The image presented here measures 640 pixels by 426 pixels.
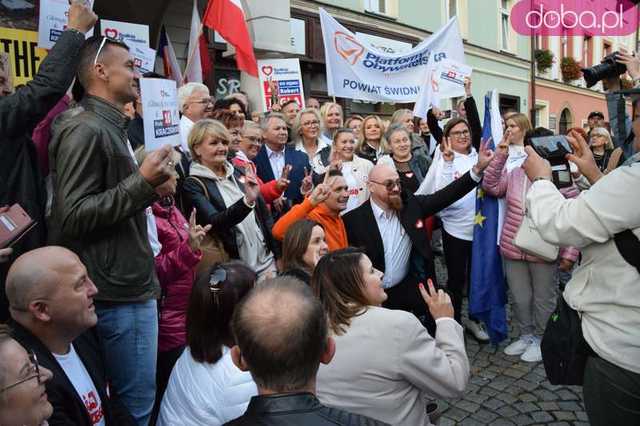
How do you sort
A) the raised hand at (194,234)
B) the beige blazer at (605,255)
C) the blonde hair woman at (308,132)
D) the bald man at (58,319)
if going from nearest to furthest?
the bald man at (58,319) → the beige blazer at (605,255) → the raised hand at (194,234) → the blonde hair woman at (308,132)

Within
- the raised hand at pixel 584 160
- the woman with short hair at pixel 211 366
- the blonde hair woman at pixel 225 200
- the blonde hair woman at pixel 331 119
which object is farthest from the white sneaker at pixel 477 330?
the woman with short hair at pixel 211 366

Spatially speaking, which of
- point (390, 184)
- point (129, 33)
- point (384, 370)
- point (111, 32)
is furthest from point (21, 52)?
point (384, 370)

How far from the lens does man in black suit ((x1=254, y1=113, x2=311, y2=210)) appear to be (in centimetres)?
495

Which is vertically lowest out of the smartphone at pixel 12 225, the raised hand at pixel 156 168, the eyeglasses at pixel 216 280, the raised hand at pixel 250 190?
the eyeglasses at pixel 216 280

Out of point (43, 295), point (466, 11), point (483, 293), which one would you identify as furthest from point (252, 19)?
point (466, 11)

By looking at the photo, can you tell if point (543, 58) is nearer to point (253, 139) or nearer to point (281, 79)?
point (281, 79)

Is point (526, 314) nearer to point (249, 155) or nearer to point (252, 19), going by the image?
point (249, 155)

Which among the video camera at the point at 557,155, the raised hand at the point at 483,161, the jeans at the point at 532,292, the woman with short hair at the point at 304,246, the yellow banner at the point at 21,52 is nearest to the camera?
the video camera at the point at 557,155

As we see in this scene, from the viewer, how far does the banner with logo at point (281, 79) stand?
7.41 m

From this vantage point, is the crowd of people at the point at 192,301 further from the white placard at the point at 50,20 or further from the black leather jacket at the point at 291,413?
the white placard at the point at 50,20

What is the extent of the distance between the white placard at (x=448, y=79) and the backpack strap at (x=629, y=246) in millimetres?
5363

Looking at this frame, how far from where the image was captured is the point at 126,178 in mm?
2215

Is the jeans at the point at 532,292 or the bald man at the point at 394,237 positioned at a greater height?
the bald man at the point at 394,237

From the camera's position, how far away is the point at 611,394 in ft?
6.44
